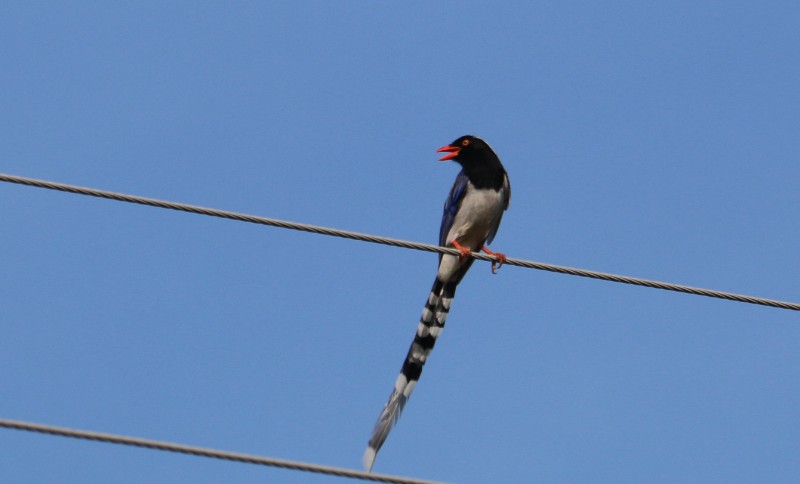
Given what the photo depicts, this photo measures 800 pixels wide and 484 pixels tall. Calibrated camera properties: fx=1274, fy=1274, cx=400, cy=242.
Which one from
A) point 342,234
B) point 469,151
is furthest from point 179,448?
point 469,151

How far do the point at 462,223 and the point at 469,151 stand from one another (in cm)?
97

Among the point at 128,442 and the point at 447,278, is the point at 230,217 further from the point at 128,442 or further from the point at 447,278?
the point at 447,278

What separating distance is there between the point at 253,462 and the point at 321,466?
0.30m

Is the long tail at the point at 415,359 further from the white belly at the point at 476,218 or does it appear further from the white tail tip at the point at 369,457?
the white belly at the point at 476,218

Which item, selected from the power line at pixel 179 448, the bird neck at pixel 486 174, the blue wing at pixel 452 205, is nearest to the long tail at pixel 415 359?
the blue wing at pixel 452 205

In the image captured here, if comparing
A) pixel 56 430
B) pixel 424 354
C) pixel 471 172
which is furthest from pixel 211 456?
pixel 471 172

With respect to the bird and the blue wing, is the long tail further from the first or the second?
the blue wing

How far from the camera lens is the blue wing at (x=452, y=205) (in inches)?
456

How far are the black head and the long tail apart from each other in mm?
1441

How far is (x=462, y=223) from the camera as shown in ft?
37.4

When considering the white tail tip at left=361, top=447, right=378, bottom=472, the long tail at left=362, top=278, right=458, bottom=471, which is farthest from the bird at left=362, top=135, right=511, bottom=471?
the white tail tip at left=361, top=447, right=378, bottom=472

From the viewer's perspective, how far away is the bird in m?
10.5

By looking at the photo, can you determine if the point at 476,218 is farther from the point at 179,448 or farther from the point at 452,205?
the point at 179,448

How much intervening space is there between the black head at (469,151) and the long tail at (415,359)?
4.73 ft
